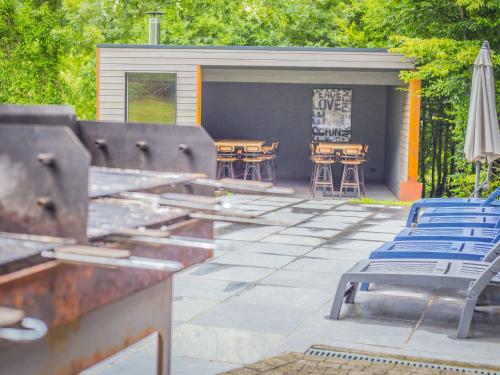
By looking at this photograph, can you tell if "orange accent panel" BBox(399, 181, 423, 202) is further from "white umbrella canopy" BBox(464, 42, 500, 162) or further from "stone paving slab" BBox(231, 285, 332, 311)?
"stone paving slab" BBox(231, 285, 332, 311)

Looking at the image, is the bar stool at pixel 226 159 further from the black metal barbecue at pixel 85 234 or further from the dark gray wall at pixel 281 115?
the black metal barbecue at pixel 85 234

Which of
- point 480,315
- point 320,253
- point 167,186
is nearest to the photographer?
point 167,186

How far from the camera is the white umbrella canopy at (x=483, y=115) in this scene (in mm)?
9281

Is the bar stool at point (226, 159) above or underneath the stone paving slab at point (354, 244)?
above

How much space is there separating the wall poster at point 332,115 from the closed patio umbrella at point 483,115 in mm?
9588

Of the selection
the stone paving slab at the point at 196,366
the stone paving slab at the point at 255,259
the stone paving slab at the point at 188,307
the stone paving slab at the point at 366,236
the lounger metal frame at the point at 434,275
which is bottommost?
the stone paving slab at the point at 366,236

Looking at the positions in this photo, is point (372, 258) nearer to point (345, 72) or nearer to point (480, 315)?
point (480, 315)

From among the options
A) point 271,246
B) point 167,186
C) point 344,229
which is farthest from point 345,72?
point 167,186

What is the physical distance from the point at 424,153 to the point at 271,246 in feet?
25.8

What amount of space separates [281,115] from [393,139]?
11.4 feet

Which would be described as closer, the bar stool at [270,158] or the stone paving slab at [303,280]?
the stone paving slab at [303,280]

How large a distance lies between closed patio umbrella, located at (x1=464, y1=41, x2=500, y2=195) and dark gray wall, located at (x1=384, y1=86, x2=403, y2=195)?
17.6ft

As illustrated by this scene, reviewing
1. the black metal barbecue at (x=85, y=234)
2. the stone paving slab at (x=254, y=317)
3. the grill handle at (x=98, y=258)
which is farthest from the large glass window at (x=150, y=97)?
the grill handle at (x=98, y=258)

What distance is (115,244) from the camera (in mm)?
2068
